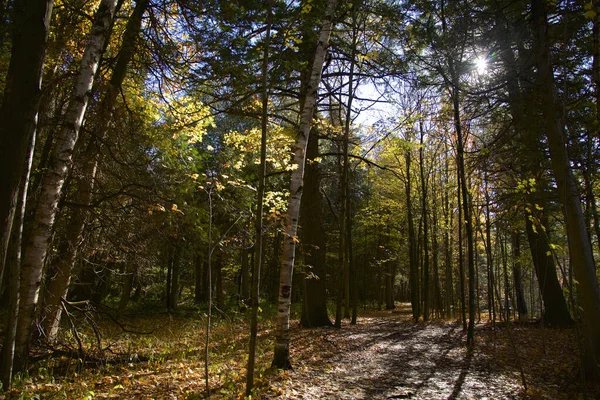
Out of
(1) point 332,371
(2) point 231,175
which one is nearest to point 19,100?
(2) point 231,175

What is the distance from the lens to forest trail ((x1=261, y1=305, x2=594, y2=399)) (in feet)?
16.6

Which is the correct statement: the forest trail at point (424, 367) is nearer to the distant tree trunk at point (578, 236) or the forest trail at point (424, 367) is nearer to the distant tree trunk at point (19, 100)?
the distant tree trunk at point (578, 236)

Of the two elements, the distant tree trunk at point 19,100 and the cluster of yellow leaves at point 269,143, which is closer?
the distant tree trunk at point 19,100

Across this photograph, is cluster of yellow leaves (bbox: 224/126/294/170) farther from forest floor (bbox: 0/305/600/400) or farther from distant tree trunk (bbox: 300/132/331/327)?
forest floor (bbox: 0/305/600/400)

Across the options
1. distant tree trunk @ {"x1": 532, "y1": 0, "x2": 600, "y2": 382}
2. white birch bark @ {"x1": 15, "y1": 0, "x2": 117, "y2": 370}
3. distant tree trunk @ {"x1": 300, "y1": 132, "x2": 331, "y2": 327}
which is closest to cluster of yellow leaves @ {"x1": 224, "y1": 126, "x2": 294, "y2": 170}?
distant tree trunk @ {"x1": 300, "y1": 132, "x2": 331, "y2": 327}

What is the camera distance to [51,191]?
13.4 ft

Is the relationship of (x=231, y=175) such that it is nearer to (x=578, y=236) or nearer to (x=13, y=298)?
(x=13, y=298)

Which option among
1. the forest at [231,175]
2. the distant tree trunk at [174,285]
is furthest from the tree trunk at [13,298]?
the distant tree trunk at [174,285]

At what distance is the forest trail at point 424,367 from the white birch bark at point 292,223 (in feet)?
1.57

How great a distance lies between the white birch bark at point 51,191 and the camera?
406 centimetres

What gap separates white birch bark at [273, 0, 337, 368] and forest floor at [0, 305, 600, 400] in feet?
1.47

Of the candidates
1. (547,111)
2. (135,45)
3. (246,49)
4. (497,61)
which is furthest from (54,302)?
(497,61)

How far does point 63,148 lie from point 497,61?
26.9ft

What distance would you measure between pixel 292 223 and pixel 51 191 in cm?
309
